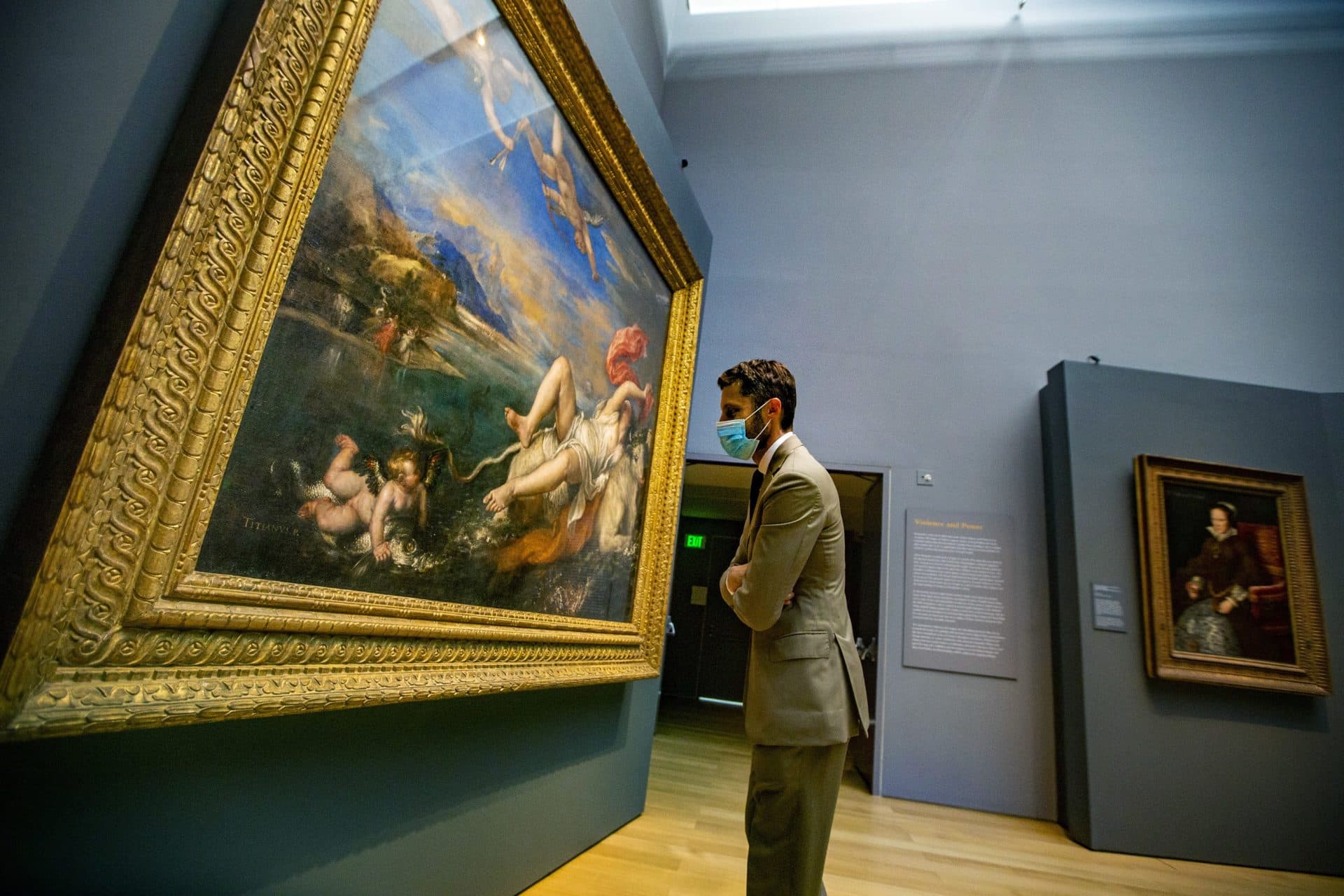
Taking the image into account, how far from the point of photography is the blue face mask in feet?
8.72

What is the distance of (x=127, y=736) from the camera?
1373mm

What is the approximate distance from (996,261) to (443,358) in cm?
701

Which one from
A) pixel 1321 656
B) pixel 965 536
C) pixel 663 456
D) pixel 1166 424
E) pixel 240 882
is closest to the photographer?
pixel 240 882

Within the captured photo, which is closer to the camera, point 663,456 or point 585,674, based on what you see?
point 585,674

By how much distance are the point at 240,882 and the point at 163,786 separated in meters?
0.43

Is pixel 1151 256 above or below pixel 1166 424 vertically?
above

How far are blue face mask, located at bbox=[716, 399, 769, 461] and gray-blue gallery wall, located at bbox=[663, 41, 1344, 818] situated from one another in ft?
12.8

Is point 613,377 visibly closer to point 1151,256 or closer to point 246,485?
point 246,485

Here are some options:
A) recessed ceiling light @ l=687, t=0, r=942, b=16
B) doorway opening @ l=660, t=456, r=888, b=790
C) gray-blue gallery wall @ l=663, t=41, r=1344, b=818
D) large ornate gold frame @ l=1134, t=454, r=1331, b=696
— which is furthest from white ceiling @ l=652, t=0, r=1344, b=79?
doorway opening @ l=660, t=456, r=888, b=790

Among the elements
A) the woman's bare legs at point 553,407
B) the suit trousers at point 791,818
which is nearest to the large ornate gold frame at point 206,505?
the woman's bare legs at point 553,407

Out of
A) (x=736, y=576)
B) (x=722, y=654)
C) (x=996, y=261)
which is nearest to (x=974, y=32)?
(x=996, y=261)

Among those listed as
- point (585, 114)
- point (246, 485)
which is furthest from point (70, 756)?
point (585, 114)

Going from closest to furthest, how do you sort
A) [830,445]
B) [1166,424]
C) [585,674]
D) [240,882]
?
1. [240,882]
2. [585,674]
3. [1166,424]
4. [830,445]

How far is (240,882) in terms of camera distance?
1.66m
